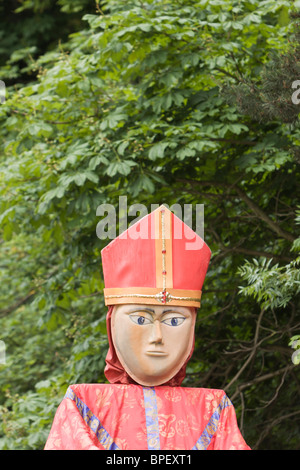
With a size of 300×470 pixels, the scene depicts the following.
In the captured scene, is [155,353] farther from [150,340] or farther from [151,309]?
[151,309]

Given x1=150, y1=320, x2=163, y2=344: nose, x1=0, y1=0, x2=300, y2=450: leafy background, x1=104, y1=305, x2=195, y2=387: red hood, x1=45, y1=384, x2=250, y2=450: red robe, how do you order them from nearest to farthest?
x1=45, y1=384, x2=250, y2=450: red robe < x1=150, y1=320, x2=163, y2=344: nose < x1=104, y1=305, x2=195, y2=387: red hood < x1=0, y1=0, x2=300, y2=450: leafy background

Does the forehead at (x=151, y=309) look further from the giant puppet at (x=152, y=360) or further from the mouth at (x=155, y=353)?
the mouth at (x=155, y=353)

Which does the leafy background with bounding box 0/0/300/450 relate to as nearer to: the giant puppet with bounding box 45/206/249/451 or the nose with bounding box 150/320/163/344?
the giant puppet with bounding box 45/206/249/451

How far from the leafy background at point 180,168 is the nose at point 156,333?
1013 mm

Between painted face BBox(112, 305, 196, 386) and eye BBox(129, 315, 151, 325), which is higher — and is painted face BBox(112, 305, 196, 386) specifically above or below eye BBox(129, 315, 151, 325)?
below

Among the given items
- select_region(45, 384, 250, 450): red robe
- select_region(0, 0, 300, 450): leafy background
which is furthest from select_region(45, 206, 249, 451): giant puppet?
select_region(0, 0, 300, 450): leafy background

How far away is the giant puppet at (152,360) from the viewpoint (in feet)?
10.9

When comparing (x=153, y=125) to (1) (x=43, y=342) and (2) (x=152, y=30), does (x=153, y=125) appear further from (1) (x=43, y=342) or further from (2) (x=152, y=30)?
(1) (x=43, y=342)

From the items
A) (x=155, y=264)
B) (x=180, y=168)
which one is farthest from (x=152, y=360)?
(x=180, y=168)

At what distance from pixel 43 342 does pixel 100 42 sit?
355 cm

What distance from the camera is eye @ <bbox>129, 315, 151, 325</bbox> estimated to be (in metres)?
3.46

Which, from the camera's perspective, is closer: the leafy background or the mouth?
the mouth

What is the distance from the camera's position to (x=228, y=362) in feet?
16.8
